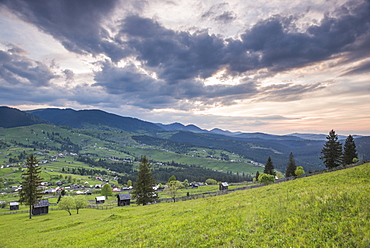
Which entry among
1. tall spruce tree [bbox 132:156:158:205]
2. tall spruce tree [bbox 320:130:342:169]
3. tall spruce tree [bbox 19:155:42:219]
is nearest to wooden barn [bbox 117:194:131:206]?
tall spruce tree [bbox 132:156:158:205]

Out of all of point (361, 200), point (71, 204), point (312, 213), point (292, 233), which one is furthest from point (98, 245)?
point (71, 204)

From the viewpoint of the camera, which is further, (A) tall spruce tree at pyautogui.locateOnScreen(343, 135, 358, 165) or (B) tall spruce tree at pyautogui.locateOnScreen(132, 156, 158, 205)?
(A) tall spruce tree at pyautogui.locateOnScreen(343, 135, 358, 165)

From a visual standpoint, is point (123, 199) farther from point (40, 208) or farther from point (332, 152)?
point (332, 152)

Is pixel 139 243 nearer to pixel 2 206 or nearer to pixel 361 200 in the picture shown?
pixel 361 200

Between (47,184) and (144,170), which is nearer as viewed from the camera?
(144,170)

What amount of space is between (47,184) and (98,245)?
22457cm

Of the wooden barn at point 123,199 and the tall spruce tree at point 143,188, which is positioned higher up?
the tall spruce tree at point 143,188

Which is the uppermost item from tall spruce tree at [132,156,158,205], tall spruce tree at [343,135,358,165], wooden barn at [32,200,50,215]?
tall spruce tree at [343,135,358,165]

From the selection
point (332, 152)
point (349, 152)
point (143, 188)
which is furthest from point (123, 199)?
point (349, 152)

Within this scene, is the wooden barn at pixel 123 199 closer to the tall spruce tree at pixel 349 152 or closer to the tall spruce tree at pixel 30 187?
the tall spruce tree at pixel 30 187

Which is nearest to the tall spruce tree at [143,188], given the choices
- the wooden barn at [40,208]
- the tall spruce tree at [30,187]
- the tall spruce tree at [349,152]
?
the tall spruce tree at [30,187]

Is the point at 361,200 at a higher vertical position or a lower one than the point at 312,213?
higher

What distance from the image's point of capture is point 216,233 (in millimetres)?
15094

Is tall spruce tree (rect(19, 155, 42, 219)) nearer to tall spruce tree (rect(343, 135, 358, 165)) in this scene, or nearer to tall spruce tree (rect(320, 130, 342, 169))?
tall spruce tree (rect(320, 130, 342, 169))
